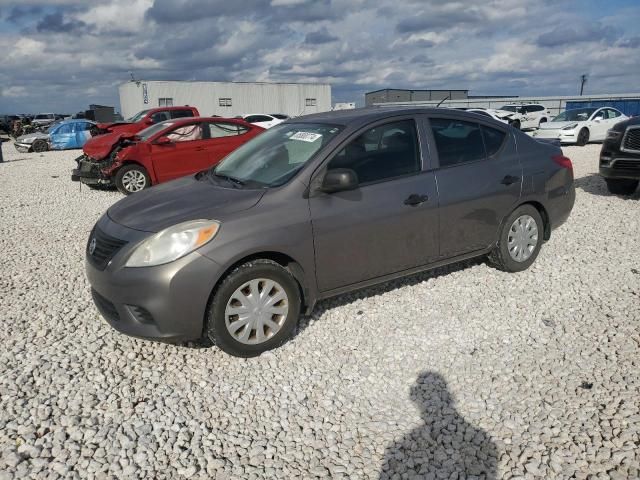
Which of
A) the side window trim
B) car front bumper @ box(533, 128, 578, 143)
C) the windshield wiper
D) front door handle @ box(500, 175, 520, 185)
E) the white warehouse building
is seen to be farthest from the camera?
the white warehouse building

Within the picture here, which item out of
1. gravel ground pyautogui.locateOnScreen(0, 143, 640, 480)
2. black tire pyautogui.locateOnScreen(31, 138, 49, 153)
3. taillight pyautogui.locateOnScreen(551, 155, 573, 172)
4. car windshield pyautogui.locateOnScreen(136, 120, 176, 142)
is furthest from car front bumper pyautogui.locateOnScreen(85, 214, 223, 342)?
black tire pyautogui.locateOnScreen(31, 138, 49, 153)

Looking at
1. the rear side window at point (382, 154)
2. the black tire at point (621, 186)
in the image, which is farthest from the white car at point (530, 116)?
the rear side window at point (382, 154)

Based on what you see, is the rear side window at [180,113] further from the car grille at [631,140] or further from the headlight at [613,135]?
the car grille at [631,140]

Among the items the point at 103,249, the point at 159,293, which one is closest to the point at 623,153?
the point at 159,293

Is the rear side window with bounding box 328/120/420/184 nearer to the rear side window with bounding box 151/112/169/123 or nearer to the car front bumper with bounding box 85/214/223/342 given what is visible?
the car front bumper with bounding box 85/214/223/342

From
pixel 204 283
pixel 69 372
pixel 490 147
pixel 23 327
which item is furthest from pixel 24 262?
pixel 490 147

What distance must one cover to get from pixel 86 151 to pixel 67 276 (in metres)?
6.58

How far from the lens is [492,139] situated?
4.84 metres

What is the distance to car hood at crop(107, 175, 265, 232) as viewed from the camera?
350 centimetres

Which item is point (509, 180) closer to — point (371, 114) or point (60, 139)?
point (371, 114)

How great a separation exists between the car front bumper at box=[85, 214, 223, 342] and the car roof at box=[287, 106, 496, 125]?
1.75 m

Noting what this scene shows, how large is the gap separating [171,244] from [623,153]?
774cm

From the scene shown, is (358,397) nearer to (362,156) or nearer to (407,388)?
(407,388)

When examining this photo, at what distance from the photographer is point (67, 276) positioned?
219 inches
